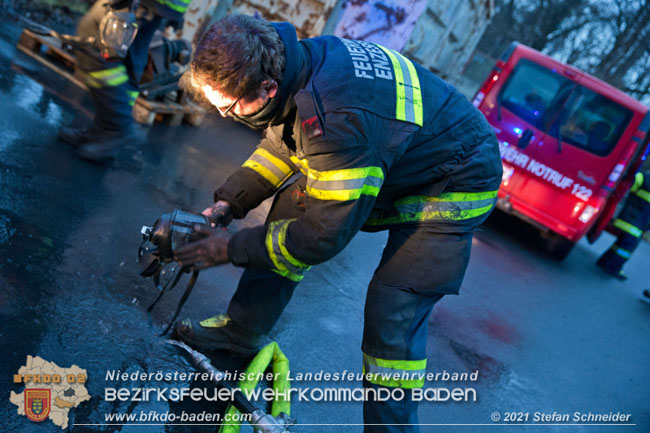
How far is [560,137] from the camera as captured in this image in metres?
6.32

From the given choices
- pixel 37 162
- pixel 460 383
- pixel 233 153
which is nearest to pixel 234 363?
pixel 460 383

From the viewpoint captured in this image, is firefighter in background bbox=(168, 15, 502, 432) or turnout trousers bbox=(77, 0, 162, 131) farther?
turnout trousers bbox=(77, 0, 162, 131)

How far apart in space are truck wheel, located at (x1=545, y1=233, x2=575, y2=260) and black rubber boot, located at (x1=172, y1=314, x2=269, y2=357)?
584 cm

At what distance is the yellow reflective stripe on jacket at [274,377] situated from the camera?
88.8 inches

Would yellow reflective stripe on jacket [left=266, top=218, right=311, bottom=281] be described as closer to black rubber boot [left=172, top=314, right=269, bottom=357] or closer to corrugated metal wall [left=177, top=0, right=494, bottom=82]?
black rubber boot [left=172, top=314, right=269, bottom=357]

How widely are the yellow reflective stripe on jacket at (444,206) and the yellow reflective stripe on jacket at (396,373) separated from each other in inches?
22.0

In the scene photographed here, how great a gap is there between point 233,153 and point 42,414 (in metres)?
3.83

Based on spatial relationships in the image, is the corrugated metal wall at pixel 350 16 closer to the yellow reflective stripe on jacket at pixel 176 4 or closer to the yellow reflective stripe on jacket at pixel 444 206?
the yellow reflective stripe on jacket at pixel 176 4

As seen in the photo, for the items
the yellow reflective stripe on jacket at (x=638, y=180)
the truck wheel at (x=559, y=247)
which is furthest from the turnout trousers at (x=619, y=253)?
the truck wheel at (x=559, y=247)

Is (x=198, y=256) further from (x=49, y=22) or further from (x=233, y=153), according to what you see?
(x=49, y=22)

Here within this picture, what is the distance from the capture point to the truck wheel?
7.08 metres

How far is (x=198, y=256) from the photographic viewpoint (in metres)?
1.86

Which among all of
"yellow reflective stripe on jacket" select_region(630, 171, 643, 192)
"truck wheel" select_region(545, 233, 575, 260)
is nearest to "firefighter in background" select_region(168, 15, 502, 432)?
"truck wheel" select_region(545, 233, 575, 260)

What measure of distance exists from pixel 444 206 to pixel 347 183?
1.62 feet
